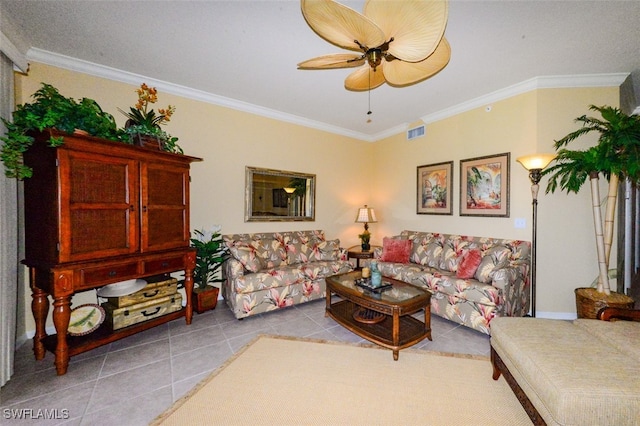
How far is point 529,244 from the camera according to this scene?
10.5ft

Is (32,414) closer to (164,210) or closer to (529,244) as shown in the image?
(164,210)

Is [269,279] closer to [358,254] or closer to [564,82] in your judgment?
[358,254]

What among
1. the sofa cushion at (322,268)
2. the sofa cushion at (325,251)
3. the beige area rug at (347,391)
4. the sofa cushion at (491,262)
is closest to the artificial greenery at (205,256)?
the sofa cushion at (322,268)

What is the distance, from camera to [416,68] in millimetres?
1924

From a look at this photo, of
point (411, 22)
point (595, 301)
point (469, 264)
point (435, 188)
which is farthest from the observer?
point (435, 188)

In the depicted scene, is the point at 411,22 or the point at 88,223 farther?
the point at 88,223

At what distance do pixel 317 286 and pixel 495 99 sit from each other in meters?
3.66

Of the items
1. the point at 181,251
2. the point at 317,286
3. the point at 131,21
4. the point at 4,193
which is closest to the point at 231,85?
the point at 131,21

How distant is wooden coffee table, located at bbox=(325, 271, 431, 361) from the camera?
237cm

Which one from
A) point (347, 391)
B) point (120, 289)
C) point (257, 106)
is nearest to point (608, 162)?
point (347, 391)

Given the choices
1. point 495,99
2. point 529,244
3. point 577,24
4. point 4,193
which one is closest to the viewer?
point 4,193

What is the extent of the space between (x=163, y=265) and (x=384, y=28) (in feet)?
9.48

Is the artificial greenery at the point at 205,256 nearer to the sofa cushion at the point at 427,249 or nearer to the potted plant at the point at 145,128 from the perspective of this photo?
the potted plant at the point at 145,128

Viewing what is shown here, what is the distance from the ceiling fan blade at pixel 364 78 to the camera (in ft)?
6.80
